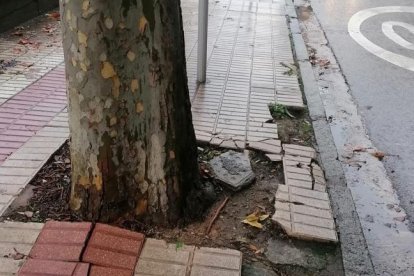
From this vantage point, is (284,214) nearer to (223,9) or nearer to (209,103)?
(209,103)

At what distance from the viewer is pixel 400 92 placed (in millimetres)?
5695

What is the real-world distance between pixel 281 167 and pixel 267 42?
3685 millimetres

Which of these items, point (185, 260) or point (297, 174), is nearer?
point (185, 260)

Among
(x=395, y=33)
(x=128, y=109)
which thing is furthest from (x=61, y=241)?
(x=395, y=33)

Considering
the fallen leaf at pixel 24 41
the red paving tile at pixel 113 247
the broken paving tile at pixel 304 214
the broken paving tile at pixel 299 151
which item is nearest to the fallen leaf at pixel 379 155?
the broken paving tile at pixel 299 151

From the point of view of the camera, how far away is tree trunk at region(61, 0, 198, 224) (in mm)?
2336

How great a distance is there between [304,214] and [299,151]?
91 cm

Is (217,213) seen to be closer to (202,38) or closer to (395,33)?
(202,38)

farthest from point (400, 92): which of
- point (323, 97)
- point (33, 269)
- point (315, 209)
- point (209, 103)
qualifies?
point (33, 269)

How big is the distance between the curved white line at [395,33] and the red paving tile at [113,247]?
621 cm

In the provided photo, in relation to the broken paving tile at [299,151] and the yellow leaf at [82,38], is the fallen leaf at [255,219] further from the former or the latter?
the yellow leaf at [82,38]

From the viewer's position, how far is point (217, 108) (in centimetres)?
457

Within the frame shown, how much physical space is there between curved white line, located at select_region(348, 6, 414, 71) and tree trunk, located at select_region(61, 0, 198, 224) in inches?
194

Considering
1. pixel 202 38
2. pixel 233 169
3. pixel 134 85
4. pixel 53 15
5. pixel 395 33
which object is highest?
pixel 134 85
